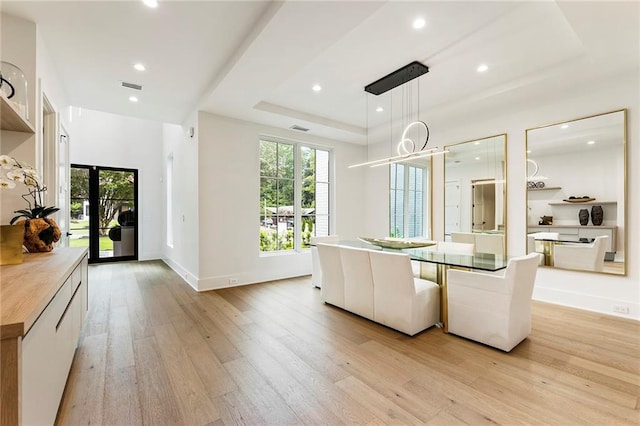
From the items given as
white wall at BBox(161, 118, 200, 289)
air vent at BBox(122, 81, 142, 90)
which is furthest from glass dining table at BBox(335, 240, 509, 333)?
air vent at BBox(122, 81, 142, 90)

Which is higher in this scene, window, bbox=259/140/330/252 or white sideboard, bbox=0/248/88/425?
window, bbox=259/140/330/252

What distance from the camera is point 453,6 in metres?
2.30

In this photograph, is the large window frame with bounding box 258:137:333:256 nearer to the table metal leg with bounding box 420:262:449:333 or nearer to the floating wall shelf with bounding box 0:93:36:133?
the table metal leg with bounding box 420:262:449:333

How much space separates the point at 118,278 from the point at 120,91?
3.24 meters

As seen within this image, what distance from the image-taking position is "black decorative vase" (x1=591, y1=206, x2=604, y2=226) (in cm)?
349

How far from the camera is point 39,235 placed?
7.36ft

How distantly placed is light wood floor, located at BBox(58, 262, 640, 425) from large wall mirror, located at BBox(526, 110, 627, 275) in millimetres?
774

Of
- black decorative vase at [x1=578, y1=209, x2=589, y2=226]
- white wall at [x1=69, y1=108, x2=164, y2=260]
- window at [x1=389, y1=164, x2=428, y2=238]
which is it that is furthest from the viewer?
white wall at [x1=69, y1=108, x2=164, y2=260]

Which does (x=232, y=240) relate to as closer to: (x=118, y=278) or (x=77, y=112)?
(x=118, y=278)

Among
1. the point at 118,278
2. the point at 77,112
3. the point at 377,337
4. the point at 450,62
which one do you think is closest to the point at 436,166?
the point at 450,62

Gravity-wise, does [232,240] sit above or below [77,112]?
below

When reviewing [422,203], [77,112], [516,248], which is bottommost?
[516,248]

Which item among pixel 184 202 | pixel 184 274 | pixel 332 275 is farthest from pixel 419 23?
pixel 184 274

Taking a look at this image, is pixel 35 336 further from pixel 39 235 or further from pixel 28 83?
pixel 28 83
